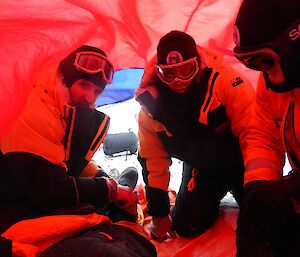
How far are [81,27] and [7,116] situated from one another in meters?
0.46

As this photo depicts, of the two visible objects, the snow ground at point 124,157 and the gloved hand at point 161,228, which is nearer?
the gloved hand at point 161,228

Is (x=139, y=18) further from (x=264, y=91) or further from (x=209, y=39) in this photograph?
(x=264, y=91)

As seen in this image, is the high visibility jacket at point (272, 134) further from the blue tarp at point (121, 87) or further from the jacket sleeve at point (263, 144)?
the blue tarp at point (121, 87)

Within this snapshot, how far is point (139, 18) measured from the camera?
1.40 m

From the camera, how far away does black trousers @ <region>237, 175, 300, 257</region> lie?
0.90 meters

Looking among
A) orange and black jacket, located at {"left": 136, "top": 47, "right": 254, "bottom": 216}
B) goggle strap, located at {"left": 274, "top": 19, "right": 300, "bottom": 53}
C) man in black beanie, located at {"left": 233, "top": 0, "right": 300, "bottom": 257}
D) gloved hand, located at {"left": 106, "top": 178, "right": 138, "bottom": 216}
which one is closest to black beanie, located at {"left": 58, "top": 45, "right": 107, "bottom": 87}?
orange and black jacket, located at {"left": 136, "top": 47, "right": 254, "bottom": 216}

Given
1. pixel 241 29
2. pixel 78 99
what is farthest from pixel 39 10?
pixel 241 29

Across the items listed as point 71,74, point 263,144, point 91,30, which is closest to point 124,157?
point 91,30

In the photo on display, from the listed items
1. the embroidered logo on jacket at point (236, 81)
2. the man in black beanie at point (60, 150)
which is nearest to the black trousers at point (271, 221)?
the man in black beanie at point (60, 150)

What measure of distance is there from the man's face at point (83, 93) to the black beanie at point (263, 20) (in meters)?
0.50

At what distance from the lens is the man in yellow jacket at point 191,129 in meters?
1.27

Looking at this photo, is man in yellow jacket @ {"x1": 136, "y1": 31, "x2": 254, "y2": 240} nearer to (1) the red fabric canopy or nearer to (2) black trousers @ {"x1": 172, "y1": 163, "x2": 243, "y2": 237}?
(2) black trousers @ {"x1": 172, "y1": 163, "x2": 243, "y2": 237}

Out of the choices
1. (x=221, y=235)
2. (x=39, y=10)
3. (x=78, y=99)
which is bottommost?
(x=221, y=235)

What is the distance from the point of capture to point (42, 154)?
1071 millimetres
